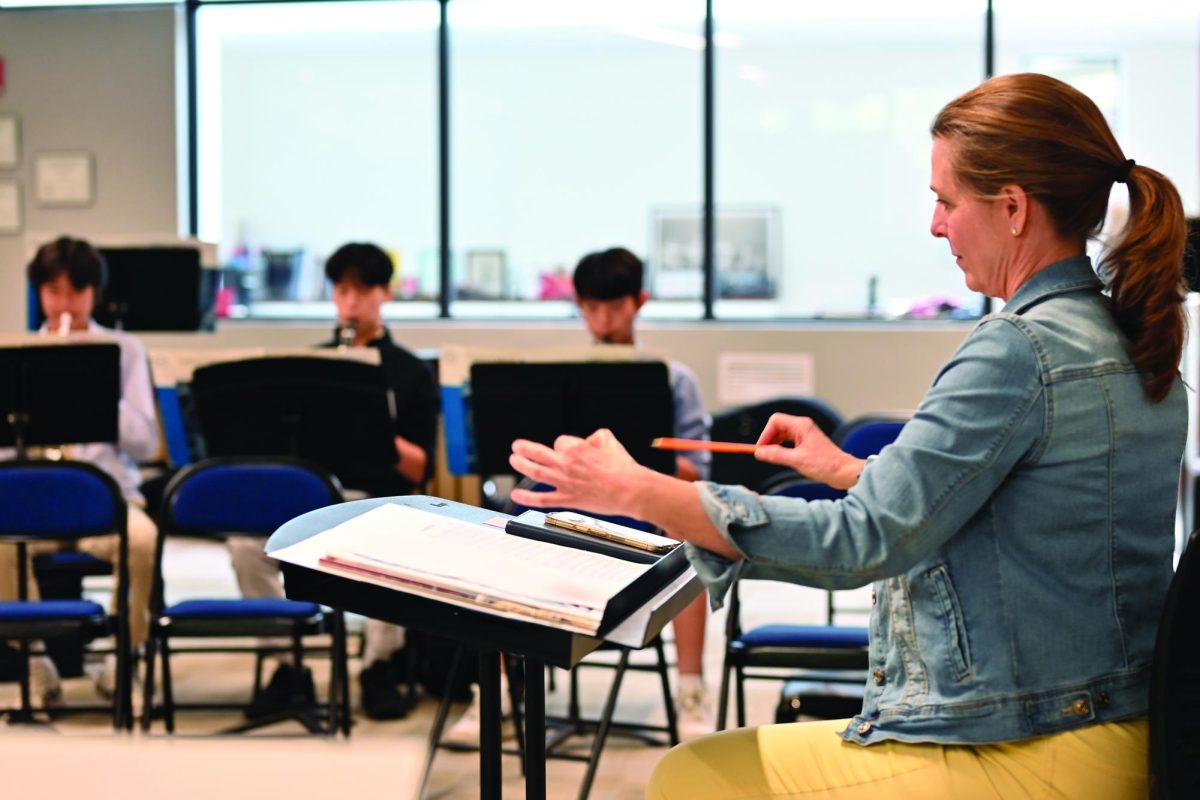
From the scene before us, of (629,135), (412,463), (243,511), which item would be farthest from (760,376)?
(243,511)

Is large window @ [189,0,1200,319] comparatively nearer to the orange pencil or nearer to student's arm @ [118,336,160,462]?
student's arm @ [118,336,160,462]

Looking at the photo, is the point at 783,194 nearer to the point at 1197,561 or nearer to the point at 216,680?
the point at 216,680

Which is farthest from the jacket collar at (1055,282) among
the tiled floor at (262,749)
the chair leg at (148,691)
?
the chair leg at (148,691)

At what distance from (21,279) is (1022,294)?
723 cm

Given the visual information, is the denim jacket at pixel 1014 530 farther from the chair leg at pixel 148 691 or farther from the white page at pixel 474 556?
the chair leg at pixel 148 691

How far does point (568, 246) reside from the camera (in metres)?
7.88

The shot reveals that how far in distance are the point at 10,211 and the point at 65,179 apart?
0.37 metres

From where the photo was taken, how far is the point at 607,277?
13.3 feet

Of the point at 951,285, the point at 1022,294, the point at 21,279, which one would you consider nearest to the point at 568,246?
the point at 951,285

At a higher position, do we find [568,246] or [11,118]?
[11,118]

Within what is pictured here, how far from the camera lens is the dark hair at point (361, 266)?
451 cm

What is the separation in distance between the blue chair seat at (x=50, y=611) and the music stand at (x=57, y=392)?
1.61 feet

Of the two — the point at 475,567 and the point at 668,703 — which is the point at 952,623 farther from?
the point at 668,703

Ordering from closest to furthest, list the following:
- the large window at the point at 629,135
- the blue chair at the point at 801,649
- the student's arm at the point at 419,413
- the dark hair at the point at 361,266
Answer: the blue chair at the point at 801,649 < the student's arm at the point at 419,413 < the dark hair at the point at 361,266 < the large window at the point at 629,135
